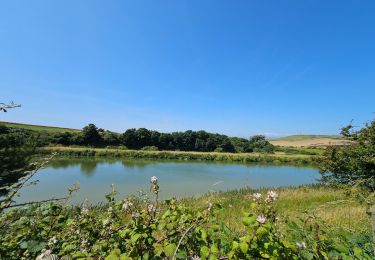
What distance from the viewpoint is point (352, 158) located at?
10.7m

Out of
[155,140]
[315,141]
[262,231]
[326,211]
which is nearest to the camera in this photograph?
[262,231]

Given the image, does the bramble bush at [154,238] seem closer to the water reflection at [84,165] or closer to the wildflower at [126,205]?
the wildflower at [126,205]

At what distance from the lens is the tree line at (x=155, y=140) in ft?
210

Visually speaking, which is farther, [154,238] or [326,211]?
[326,211]

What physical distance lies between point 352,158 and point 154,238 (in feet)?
38.1

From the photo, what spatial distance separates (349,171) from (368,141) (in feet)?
5.34

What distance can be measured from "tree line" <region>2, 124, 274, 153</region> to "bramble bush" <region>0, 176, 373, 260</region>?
62.7 metres

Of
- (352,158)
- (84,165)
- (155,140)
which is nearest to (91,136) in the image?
(155,140)

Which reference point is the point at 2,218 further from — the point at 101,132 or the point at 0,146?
the point at 101,132

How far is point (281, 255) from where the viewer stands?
1.55m

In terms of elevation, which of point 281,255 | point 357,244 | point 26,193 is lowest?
point 26,193

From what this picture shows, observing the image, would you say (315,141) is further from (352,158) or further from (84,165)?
(352,158)

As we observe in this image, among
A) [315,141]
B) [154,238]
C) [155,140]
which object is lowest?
[154,238]

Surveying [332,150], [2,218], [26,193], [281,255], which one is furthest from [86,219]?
[26,193]
